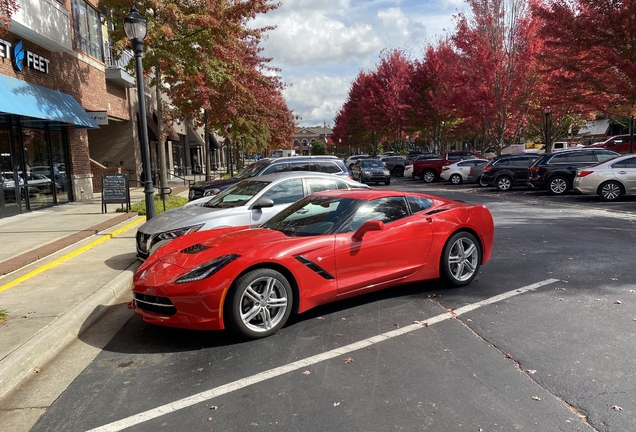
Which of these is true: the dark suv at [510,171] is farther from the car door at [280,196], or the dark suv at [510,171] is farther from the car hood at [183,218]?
the car hood at [183,218]

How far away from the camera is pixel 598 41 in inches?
677

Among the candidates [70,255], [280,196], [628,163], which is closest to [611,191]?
[628,163]

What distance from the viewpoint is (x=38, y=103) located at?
42.9ft

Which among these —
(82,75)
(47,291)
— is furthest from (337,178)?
(82,75)

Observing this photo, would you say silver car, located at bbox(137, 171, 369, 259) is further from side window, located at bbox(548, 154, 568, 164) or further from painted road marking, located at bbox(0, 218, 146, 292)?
side window, located at bbox(548, 154, 568, 164)

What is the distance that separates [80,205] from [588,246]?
1435cm

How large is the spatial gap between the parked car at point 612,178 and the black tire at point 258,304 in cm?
1357

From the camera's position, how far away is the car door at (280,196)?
743cm

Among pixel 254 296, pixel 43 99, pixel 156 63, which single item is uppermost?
pixel 156 63

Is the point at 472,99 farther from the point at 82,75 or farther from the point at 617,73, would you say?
the point at 82,75

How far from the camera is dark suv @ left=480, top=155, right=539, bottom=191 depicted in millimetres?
20391

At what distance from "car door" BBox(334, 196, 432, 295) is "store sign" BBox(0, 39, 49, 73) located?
11.7 meters

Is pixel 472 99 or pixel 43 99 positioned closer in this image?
pixel 43 99

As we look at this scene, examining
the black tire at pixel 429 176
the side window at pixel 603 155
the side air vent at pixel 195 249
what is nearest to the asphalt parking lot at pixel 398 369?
the side air vent at pixel 195 249
